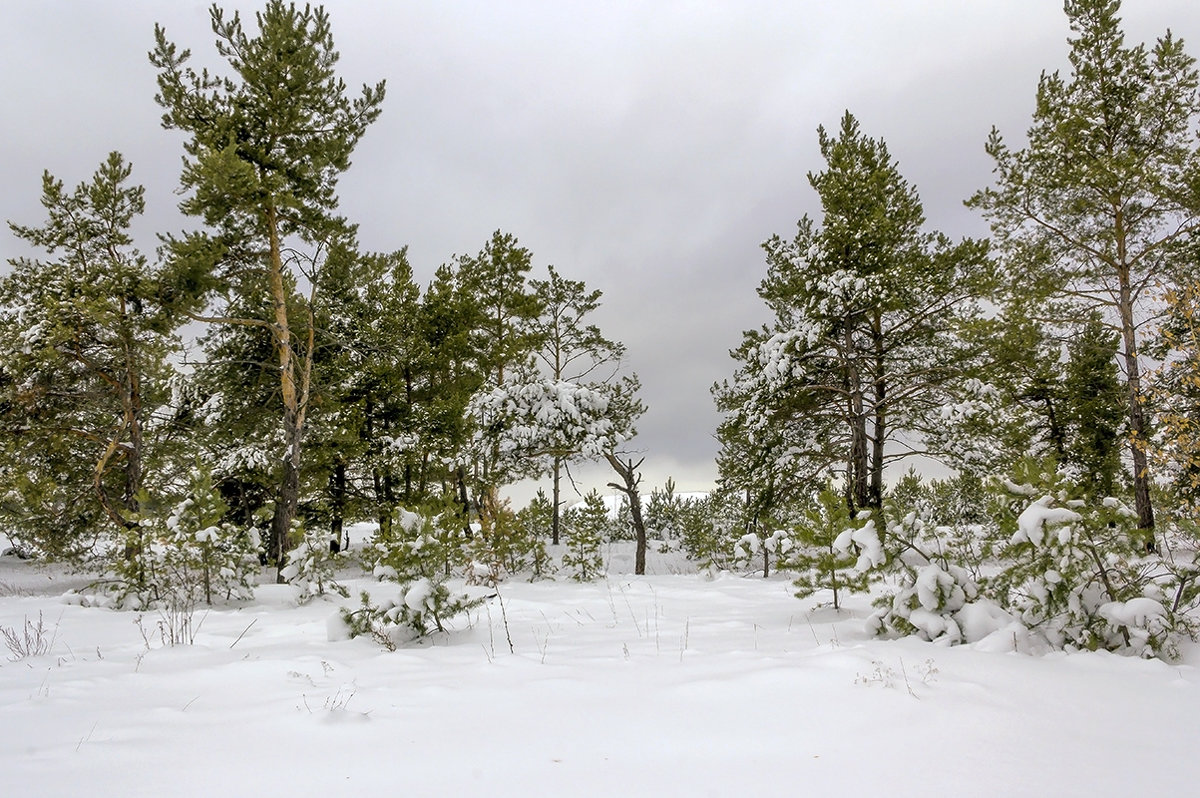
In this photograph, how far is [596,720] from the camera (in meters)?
3.17

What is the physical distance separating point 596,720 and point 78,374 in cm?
1674

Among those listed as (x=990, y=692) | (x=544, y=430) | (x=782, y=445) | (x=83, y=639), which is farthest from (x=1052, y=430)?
(x=83, y=639)

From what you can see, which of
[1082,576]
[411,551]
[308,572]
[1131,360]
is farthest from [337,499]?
[1131,360]

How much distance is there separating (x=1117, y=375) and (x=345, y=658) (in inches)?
897

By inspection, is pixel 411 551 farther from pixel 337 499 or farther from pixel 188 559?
pixel 337 499

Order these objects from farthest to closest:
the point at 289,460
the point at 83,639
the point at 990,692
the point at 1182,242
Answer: the point at 289,460, the point at 1182,242, the point at 83,639, the point at 990,692

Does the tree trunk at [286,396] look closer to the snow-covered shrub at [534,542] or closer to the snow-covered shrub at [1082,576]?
the snow-covered shrub at [534,542]

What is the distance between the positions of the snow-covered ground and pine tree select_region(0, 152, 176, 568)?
10563mm

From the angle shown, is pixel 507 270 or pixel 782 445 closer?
pixel 782 445

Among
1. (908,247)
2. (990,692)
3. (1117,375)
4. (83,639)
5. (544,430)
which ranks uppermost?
(908,247)

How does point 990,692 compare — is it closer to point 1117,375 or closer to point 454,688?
point 454,688

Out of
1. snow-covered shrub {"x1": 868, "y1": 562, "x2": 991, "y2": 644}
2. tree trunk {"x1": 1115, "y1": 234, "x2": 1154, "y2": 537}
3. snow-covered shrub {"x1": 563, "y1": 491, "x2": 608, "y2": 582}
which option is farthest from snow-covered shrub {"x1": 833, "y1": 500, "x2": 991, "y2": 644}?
tree trunk {"x1": 1115, "y1": 234, "x2": 1154, "y2": 537}

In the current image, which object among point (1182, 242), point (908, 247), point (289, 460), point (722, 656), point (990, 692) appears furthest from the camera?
point (908, 247)

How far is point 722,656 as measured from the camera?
14.6 feet
